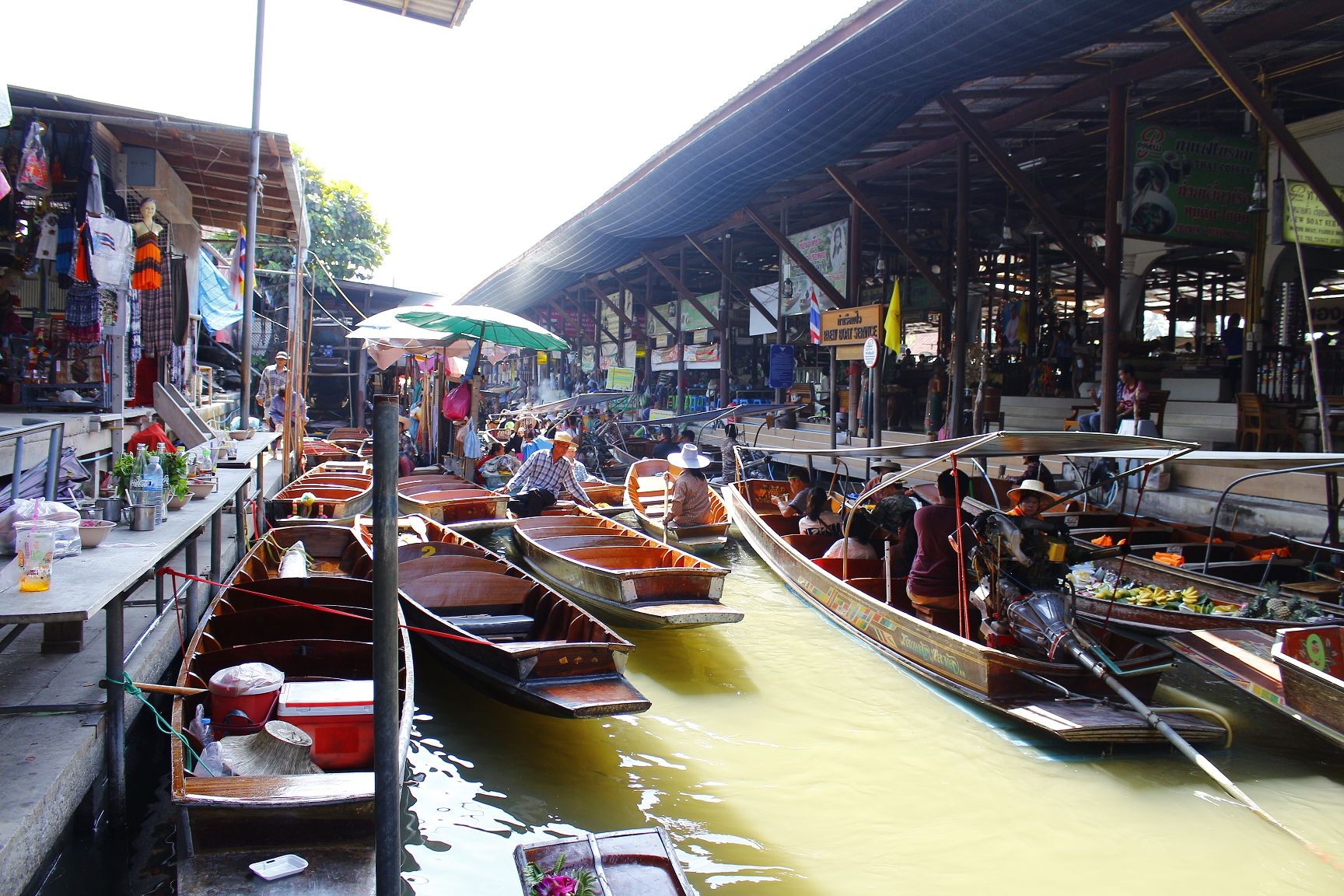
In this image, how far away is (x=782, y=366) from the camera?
642 inches

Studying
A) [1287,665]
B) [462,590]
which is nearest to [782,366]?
[462,590]

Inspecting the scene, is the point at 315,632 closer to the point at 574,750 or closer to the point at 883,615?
the point at 574,750

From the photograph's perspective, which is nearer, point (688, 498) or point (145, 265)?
point (145, 265)

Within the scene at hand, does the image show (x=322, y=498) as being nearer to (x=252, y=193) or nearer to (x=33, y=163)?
(x=252, y=193)

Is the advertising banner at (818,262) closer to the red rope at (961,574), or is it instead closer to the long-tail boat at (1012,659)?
the long-tail boat at (1012,659)

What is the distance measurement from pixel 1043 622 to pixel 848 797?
65.6 inches

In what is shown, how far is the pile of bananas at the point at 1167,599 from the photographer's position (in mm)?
6422

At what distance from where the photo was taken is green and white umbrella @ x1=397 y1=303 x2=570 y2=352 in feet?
35.9

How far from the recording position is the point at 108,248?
746 cm

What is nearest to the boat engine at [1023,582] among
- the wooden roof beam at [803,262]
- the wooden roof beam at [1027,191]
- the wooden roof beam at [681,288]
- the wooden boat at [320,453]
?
the wooden roof beam at [1027,191]

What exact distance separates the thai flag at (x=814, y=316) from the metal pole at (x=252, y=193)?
7860 millimetres

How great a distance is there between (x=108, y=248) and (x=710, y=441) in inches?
443

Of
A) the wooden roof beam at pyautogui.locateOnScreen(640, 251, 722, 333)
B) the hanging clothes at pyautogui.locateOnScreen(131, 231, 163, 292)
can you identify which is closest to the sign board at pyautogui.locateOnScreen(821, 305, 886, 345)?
the wooden roof beam at pyautogui.locateOnScreen(640, 251, 722, 333)

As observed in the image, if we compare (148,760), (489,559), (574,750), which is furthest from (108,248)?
(574,750)
